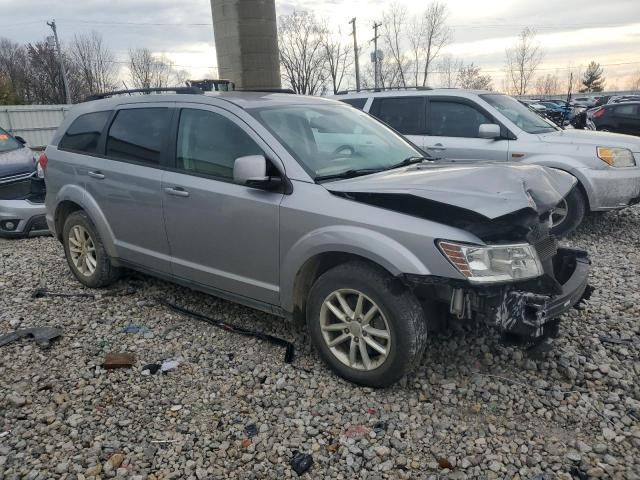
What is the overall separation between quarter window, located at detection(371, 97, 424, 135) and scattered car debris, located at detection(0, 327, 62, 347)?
5.19 meters

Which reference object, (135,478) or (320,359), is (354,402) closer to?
(320,359)

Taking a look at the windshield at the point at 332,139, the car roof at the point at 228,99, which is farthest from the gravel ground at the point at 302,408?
the car roof at the point at 228,99

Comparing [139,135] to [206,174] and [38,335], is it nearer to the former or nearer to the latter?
[206,174]

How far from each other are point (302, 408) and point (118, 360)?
4.78 feet

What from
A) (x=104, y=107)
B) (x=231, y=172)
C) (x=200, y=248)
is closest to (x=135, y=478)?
(x=200, y=248)

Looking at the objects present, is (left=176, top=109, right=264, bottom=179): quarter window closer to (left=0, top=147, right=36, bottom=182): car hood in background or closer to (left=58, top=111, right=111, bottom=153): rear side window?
(left=58, top=111, right=111, bottom=153): rear side window

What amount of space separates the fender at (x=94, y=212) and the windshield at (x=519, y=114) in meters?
5.19

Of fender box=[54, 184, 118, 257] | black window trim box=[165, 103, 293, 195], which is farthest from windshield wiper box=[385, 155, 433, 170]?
fender box=[54, 184, 118, 257]

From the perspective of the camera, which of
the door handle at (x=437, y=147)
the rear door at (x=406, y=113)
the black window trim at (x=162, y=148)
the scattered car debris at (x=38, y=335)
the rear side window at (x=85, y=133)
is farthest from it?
the rear door at (x=406, y=113)

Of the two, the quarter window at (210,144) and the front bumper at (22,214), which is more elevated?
the quarter window at (210,144)

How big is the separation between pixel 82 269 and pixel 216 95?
7.73 feet

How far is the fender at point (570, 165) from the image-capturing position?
6445 millimetres

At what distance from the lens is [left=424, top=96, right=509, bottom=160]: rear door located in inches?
275

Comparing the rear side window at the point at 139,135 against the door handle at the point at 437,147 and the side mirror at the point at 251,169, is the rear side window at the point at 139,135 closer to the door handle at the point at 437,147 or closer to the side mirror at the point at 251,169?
the side mirror at the point at 251,169
